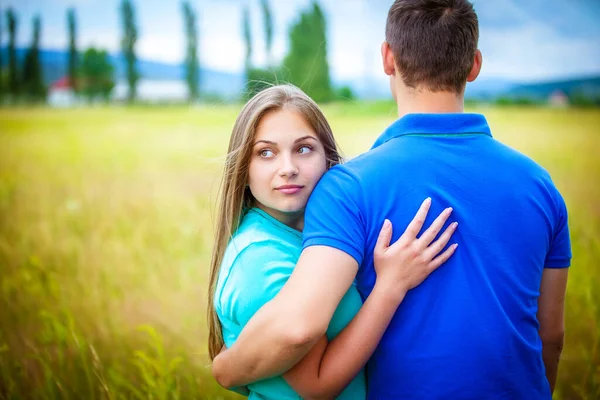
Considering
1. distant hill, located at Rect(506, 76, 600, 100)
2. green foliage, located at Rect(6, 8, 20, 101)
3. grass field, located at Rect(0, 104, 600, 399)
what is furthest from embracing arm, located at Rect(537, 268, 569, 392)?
green foliage, located at Rect(6, 8, 20, 101)

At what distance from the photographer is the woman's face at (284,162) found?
4.92 ft

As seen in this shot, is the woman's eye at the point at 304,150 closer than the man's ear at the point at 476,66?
No

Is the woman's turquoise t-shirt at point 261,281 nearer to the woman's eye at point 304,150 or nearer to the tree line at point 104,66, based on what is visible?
the woman's eye at point 304,150

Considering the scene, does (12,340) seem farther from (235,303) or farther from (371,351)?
(371,351)

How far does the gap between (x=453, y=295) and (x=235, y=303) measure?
55 cm

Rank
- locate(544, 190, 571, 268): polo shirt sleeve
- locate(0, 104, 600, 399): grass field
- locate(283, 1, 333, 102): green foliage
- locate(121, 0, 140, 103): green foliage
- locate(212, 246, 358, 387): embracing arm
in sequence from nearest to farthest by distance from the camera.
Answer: locate(212, 246, 358, 387): embracing arm → locate(544, 190, 571, 268): polo shirt sleeve → locate(0, 104, 600, 399): grass field → locate(121, 0, 140, 103): green foliage → locate(283, 1, 333, 102): green foliage

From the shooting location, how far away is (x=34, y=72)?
14.4m

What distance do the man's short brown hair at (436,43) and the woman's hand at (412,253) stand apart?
1.14 ft

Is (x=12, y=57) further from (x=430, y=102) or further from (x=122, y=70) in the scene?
(x=430, y=102)

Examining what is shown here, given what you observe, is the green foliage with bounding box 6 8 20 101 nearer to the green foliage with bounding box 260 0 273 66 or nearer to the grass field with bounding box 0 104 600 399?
the grass field with bounding box 0 104 600 399

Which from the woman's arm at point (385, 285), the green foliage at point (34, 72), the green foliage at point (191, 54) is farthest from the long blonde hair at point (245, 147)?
the green foliage at point (191, 54)

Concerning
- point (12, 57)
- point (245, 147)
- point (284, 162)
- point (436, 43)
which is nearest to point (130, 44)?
point (12, 57)

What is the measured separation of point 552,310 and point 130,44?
53.1 feet

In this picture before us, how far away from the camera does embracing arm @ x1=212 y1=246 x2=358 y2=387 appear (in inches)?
44.0
